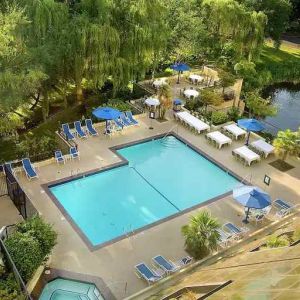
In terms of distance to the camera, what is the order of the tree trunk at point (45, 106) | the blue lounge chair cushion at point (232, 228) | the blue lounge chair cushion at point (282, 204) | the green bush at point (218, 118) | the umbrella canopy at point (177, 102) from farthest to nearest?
1. the umbrella canopy at point (177, 102)
2. the tree trunk at point (45, 106)
3. the green bush at point (218, 118)
4. the blue lounge chair cushion at point (282, 204)
5. the blue lounge chair cushion at point (232, 228)

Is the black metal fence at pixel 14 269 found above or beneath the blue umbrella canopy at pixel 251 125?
beneath

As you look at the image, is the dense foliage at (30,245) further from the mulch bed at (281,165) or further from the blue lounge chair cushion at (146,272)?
the mulch bed at (281,165)

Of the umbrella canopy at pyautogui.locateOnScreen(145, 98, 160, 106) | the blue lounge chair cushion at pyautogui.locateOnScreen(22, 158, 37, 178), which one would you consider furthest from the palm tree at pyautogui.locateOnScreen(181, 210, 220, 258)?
the umbrella canopy at pyautogui.locateOnScreen(145, 98, 160, 106)

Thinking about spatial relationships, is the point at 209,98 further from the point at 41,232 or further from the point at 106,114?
the point at 41,232

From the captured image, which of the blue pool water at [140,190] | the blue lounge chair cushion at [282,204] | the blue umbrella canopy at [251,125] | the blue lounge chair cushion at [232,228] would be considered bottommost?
the blue pool water at [140,190]

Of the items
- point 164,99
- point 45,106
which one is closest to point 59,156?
point 45,106

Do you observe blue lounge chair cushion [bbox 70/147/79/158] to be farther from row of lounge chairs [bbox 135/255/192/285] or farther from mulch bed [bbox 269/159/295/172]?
mulch bed [bbox 269/159/295/172]

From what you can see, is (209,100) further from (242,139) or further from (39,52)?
(39,52)

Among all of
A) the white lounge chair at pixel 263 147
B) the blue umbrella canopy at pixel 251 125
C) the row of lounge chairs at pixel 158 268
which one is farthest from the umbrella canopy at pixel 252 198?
the blue umbrella canopy at pixel 251 125
